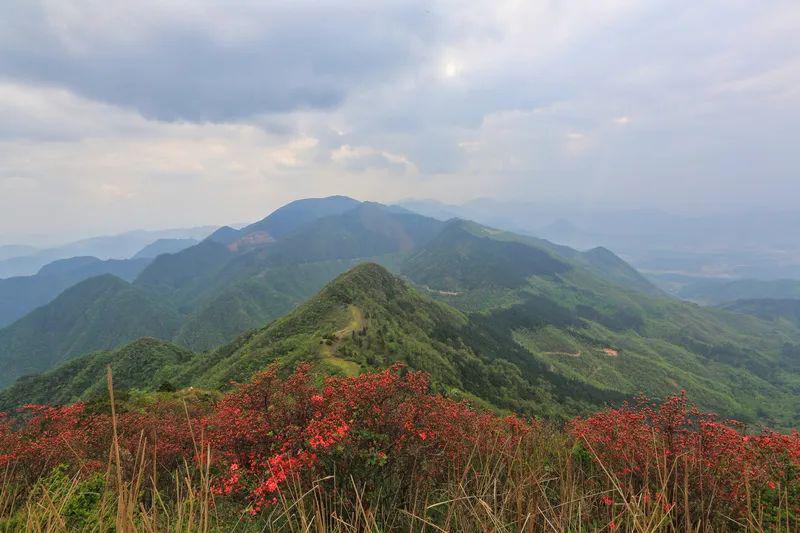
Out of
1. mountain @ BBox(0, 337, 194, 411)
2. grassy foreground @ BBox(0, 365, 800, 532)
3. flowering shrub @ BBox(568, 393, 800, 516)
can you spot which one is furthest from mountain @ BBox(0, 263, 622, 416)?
flowering shrub @ BBox(568, 393, 800, 516)

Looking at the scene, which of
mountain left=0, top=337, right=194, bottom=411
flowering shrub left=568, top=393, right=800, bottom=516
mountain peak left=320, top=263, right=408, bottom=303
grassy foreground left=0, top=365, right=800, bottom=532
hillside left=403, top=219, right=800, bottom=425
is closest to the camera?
grassy foreground left=0, top=365, right=800, bottom=532

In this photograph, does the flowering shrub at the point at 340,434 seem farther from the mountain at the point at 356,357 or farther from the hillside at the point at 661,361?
the hillside at the point at 661,361

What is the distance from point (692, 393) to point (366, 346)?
11551 centimetres

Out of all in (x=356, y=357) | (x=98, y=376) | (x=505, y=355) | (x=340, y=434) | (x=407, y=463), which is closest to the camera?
(x=340, y=434)

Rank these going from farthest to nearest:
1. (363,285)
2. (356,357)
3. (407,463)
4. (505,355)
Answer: (505,355), (363,285), (356,357), (407,463)

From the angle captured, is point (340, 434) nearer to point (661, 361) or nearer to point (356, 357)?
point (356, 357)

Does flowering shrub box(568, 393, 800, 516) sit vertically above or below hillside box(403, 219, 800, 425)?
above

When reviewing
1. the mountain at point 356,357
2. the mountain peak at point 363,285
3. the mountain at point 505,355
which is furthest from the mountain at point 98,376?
the mountain peak at point 363,285

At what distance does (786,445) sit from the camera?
8117 millimetres

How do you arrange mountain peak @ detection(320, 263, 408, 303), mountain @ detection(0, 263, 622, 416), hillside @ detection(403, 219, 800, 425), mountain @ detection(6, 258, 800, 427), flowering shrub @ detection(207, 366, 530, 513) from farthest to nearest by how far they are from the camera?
1. hillside @ detection(403, 219, 800, 425)
2. mountain peak @ detection(320, 263, 408, 303)
3. mountain @ detection(6, 258, 800, 427)
4. mountain @ detection(0, 263, 622, 416)
5. flowering shrub @ detection(207, 366, 530, 513)

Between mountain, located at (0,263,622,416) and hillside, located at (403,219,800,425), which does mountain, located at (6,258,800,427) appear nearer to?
mountain, located at (0,263,622,416)

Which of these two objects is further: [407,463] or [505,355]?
[505,355]

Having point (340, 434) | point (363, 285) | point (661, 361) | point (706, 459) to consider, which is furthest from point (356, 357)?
point (661, 361)

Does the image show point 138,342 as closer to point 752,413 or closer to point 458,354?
point 458,354
